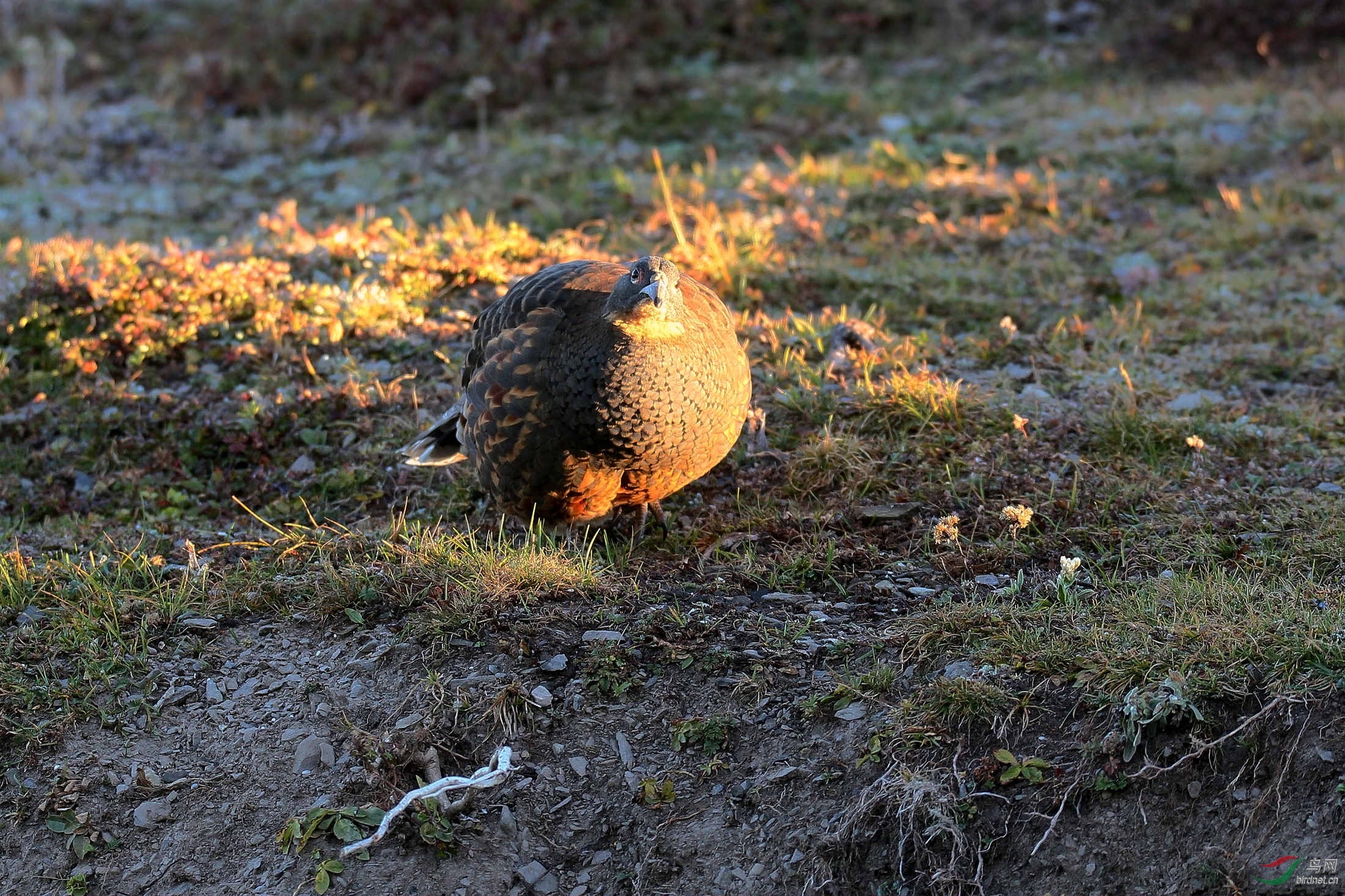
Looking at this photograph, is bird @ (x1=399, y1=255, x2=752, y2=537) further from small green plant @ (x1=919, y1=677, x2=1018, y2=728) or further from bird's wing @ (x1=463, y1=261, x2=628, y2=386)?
small green plant @ (x1=919, y1=677, x2=1018, y2=728)

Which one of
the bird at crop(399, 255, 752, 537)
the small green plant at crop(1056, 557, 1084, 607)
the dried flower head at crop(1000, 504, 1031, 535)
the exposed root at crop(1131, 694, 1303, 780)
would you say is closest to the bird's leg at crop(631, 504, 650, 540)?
the bird at crop(399, 255, 752, 537)

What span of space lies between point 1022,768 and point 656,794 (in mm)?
1121

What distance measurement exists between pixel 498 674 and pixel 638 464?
1018 millimetres

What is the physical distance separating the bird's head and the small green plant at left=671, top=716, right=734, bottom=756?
145 centimetres

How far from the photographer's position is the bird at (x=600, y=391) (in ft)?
15.6

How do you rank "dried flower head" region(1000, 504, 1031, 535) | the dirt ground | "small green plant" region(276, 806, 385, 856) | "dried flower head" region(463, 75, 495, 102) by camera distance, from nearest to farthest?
the dirt ground
"small green plant" region(276, 806, 385, 856)
"dried flower head" region(1000, 504, 1031, 535)
"dried flower head" region(463, 75, 495, 102)

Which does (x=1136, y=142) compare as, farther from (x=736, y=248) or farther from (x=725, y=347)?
(x=725, y=347)

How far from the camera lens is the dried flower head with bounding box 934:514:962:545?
5086mm

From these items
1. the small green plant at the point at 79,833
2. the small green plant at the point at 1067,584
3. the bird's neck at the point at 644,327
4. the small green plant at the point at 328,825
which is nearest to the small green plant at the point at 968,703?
the small green plant at the point at 1067,584

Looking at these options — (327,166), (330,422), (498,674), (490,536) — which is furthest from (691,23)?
(498,674)

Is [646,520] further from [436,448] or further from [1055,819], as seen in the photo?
[1055,819]

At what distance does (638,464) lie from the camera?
16.3 feet

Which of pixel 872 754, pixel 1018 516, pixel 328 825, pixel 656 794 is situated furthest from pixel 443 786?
pixel 1018 516

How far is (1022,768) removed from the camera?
3760 mm
